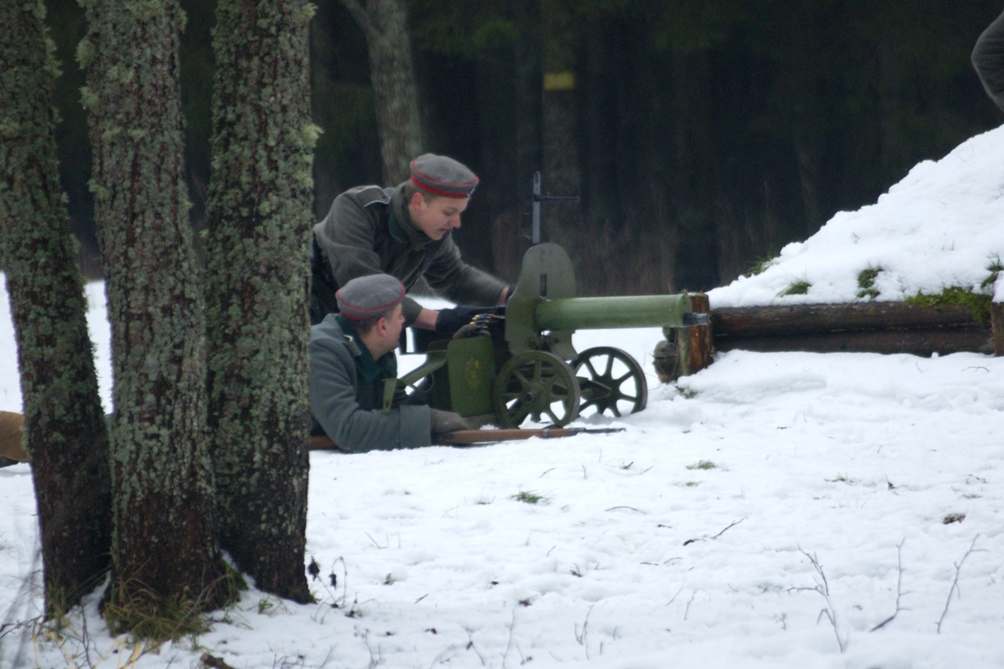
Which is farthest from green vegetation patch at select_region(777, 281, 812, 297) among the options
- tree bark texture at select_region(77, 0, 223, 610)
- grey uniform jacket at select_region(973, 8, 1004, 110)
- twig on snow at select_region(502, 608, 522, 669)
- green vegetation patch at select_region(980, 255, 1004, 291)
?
tree bark texture at select_region(77, 0, 223, 610)

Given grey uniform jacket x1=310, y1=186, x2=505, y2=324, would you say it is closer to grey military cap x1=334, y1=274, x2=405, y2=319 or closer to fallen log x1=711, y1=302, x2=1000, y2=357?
grey military cap x1=334, y1=274, x2=405, y2=319

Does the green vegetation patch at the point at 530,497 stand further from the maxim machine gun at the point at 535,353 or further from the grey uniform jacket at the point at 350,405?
the maxim machine gun at the point at 535,353

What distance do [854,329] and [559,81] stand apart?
756cm

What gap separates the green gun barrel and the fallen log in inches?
36.3

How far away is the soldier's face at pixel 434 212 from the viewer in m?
5.66

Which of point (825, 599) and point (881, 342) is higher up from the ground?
point (881, 342)

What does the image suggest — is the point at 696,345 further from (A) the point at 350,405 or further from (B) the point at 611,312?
(A) the point at 350,405

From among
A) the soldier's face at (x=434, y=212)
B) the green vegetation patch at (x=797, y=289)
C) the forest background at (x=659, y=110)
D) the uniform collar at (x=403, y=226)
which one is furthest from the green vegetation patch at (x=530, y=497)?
the forest background at (x=659, y=110)

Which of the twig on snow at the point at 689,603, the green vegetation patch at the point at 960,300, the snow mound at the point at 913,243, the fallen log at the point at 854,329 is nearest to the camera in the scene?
the twig on snow at the point at 689,603

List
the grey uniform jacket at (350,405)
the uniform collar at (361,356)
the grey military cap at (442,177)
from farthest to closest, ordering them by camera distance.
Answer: the grey military cap at (442,177)
the uniform collar at (361,356)
the grey uniform jacket at (350,405)

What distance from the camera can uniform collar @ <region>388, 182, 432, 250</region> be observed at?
5.77m

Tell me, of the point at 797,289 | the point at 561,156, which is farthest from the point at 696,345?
the point at 561,156

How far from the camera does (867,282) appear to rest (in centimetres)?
637

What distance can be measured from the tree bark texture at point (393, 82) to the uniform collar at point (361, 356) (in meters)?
7.01
